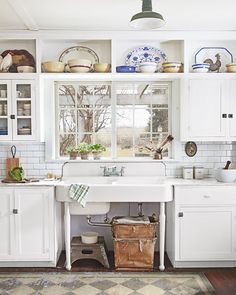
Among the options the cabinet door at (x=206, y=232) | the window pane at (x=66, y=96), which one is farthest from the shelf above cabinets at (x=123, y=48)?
the cabinet door at (x=206, y=232)

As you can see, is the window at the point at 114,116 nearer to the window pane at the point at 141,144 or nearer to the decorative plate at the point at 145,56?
the window pane at the point at 141,144

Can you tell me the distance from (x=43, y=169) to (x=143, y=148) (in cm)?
123

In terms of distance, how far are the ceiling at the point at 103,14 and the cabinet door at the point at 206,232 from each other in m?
1.95

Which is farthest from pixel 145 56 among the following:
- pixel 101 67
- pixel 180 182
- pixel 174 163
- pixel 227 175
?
pixel 227 175

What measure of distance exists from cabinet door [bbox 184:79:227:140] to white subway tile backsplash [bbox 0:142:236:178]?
1.14 feet

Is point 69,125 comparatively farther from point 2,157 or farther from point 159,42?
point 159,42

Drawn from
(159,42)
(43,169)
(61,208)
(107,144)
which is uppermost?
(159,42)

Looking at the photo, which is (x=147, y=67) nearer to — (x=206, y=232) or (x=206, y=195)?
(x=206, y=195)

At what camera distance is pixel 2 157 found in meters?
4.64

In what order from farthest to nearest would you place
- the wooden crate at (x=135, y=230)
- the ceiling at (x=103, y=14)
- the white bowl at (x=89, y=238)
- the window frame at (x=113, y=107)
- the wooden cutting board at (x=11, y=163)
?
the window frame at (x=113, y=107)
the wooden cutting board at (x=11, y=163)
the white bowl at (x=89, y=238)
the wooden crate at (x=135, y=230)
the ceiling at (x=103, y=14)

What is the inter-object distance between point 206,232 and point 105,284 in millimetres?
1176

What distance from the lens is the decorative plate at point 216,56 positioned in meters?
4.61

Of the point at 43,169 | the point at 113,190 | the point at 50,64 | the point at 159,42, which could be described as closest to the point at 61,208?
the point at 43,169

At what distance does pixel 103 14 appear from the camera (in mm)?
3857
